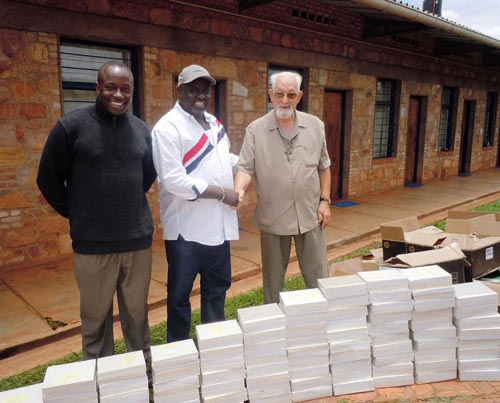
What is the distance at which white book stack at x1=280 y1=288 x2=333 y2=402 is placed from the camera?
2658 millimetres

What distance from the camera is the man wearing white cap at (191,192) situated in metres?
2.70

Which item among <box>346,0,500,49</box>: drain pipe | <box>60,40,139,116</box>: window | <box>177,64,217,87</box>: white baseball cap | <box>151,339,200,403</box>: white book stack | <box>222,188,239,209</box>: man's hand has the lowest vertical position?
<box>151,339,200,403</box>: white book stack

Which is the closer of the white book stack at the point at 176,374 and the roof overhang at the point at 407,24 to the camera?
the white book stack at the point at 176,374

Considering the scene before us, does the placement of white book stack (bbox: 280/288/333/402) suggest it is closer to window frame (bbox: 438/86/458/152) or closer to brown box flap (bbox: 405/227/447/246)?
brown box flap (bbox: 405/227/447/246)

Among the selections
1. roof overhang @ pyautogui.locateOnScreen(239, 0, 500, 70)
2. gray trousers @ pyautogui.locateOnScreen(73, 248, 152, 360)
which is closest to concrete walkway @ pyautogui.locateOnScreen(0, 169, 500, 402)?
gray trousers @ pyautogui.locateOnScreen(73, 248, 152, 360)

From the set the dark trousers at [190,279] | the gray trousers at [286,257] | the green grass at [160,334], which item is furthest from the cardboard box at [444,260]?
the dark trousers at [190,279]

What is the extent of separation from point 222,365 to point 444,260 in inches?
79.4

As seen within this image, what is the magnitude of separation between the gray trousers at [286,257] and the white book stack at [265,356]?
0.70m

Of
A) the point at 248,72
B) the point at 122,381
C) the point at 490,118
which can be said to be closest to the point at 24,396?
the point at 122,381

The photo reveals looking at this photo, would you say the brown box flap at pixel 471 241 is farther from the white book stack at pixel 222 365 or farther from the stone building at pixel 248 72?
the stone building at pixel 248 72

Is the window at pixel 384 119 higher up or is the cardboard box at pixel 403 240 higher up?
the window at pixel 384 119

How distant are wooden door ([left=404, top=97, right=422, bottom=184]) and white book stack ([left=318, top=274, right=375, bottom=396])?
952 cm

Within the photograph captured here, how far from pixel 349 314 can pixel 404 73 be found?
8.97 m

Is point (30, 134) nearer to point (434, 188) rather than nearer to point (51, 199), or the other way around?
point (51, 199)
